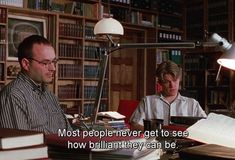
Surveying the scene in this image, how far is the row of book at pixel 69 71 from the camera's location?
548 cm

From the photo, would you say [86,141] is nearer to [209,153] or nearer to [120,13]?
[209,153]

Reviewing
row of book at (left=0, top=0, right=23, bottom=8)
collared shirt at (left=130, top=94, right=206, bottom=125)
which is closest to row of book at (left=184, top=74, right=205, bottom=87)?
row of book at (left=0, top=0, right=23, bottom=8)

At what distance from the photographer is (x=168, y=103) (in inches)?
108

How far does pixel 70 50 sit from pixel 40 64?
3634 millimetres

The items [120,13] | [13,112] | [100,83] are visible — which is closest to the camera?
[100,83]

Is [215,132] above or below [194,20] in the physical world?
below

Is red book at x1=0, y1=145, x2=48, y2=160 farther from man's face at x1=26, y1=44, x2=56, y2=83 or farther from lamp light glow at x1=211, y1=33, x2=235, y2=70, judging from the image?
man's face at x1=26, y1=44, x2=56, y2=83

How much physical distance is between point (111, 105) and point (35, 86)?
4464 millimetres

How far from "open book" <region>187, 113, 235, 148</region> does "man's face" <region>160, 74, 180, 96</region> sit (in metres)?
1.56

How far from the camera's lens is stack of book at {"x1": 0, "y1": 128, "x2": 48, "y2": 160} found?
74 centimetres

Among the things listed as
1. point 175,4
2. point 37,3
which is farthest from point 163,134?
point 175,4

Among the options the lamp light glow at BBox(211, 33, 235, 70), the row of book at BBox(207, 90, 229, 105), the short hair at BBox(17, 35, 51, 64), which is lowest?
the row of book at BBox(207, 90, 229, 105)

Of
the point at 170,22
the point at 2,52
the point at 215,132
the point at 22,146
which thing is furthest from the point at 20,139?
the point at 170,22

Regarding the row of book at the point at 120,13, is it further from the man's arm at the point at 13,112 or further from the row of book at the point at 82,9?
the man's arm at the point at 13,112
